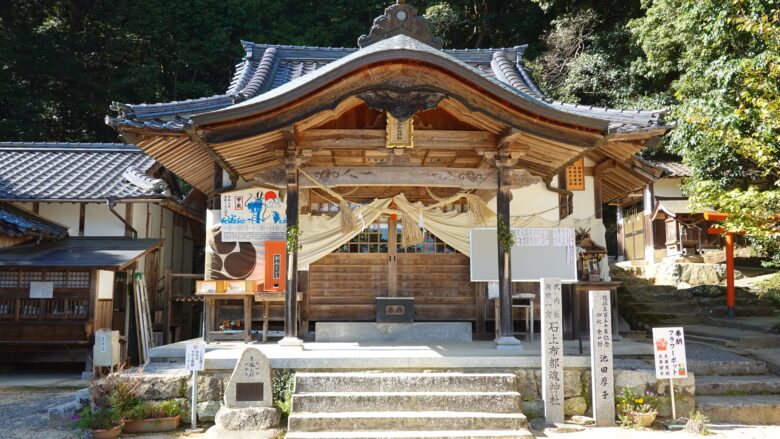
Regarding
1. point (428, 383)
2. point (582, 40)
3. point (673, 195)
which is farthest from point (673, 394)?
point (582, 40)

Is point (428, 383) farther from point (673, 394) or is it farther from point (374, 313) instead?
point (374, 313)

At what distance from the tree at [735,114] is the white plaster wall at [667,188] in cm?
521

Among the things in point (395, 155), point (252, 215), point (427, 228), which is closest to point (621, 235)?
point (427, 228)

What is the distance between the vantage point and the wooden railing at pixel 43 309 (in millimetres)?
11930

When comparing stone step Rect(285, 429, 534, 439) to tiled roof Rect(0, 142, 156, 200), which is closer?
stone step Rect(285, 429, 534, 439)

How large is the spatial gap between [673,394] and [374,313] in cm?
561

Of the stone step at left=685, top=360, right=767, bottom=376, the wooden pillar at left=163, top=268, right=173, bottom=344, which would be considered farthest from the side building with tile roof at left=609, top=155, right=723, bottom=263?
the wooden pillar at left=163, top=268, right=173, bottom=344

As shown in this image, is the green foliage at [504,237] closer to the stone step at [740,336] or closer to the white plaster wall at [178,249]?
the stone step at [740,336]

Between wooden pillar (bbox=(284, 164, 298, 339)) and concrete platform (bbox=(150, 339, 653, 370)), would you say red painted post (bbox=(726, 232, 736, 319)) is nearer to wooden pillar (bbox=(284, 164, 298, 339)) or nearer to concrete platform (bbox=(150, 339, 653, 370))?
concrete platform (bbox=(150, 339, 653, 370))

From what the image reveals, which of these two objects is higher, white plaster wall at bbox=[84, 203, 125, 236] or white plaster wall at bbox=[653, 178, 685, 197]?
white plaster wall at bbox=[653, 178, 685, 197]

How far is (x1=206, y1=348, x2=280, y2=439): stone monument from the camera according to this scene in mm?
6730

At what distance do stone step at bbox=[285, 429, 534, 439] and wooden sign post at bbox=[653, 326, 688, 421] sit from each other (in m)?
2.16

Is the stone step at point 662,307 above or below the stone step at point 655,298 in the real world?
below

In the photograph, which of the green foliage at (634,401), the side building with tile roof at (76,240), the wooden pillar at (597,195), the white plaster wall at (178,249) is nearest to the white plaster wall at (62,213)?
the side building with tile roof at (76,240)
